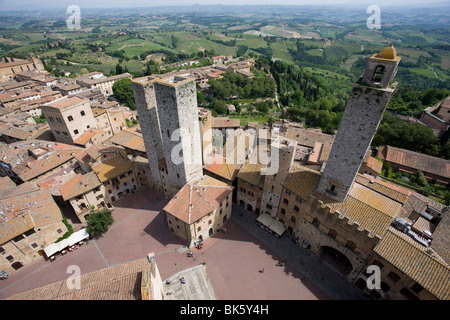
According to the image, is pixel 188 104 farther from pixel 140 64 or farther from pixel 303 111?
pixel 140 64

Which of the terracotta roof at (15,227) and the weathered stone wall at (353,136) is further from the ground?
the weathered stone wall at (353,136)

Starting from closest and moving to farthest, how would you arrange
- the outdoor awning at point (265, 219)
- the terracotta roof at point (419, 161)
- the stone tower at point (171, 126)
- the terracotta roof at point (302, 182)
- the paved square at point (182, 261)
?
the paved square at point (182, 261)
the stone tower at point (171, 126)
the terracotta roof at point (302, 182)
the outdoor awning at point (265, 219)
the terracotta roof at point (419, 161)

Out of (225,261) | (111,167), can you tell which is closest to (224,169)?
(225,261)

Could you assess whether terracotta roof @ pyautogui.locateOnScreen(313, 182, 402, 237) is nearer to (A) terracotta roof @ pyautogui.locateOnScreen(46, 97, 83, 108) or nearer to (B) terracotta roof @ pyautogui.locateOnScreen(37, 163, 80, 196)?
(B) terracotta roof @ pyautogui.locateOnScreen(37, 163, 80, 196)

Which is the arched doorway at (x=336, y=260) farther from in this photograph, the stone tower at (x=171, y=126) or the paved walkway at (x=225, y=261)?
the stone tower at (x=171, y=126)

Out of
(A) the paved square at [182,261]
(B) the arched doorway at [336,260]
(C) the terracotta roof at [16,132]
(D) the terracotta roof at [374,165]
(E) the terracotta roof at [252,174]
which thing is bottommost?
(A) the paved square at [182,261]

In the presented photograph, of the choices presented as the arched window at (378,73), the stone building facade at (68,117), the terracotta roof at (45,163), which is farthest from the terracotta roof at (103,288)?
the stone building facade at (68,117)

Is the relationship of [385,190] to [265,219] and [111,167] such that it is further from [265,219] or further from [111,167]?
[111,167]

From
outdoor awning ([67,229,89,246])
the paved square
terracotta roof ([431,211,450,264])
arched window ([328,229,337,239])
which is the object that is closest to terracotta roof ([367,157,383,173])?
terracotta roof ([431,211,450,264])
